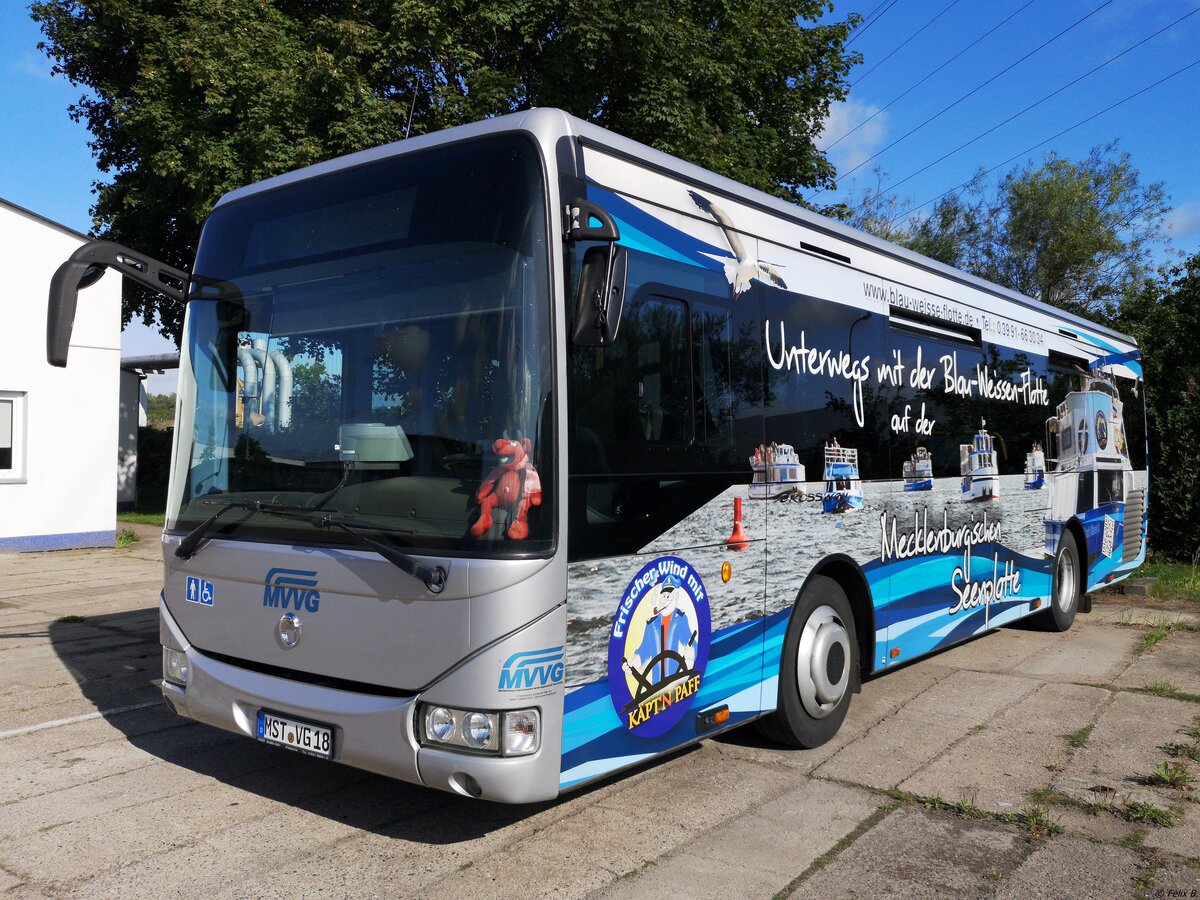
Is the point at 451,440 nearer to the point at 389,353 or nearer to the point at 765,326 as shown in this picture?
the point at 389,353

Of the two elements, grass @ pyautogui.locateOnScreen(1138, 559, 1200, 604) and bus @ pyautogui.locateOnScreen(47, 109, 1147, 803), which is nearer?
bus @ pyautogui.locateOnScreen(47, 109, 1147, 803)

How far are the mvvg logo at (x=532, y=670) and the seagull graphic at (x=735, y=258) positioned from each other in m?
2.27

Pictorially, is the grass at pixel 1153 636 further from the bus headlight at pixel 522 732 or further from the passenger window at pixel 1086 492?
the bus headlight at pixel 522 732

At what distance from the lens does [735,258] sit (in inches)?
211

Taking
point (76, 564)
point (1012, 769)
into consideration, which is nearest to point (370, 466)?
point (1012, 769)

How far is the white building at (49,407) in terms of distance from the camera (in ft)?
52.4

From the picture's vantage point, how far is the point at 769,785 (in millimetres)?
5289

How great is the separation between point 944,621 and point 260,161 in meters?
13.4

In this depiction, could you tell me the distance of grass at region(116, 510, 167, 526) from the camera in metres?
22.6

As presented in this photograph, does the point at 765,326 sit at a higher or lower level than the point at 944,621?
higher

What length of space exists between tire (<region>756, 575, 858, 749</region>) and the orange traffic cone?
73 cm

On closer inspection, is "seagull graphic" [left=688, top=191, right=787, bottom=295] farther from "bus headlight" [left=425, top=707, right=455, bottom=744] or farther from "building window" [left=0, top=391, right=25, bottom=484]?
"building window" [left=0, top=391, right=25, bottom=484]

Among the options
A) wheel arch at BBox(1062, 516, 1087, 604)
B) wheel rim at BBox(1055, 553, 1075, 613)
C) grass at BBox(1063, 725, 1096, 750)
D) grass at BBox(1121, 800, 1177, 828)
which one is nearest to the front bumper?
grass at BBox(1121, 800, 1177, 828)

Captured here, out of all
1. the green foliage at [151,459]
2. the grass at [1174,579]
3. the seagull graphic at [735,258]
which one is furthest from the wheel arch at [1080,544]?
the green foliage at [151,459]
